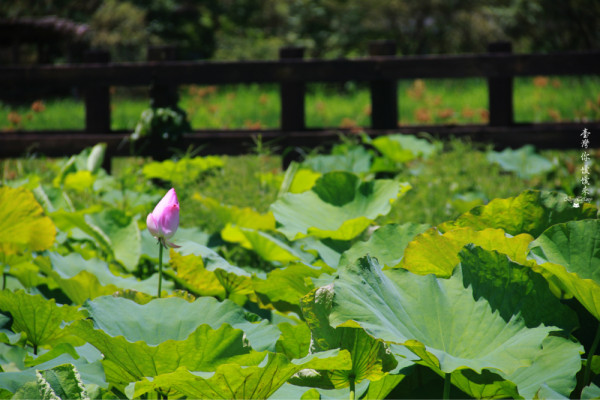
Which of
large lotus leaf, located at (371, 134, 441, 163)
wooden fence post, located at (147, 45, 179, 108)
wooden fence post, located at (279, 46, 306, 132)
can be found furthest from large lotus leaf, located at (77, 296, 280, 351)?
wooden fence post, located at (279, 46, 306, 132)

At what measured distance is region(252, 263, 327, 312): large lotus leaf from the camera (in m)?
1.02

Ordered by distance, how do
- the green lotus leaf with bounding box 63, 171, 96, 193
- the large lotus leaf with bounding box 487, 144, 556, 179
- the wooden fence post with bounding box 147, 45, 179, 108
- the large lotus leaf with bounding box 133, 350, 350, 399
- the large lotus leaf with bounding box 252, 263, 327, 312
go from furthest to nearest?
1. the wooden fence post with bounding box 147, 45, 179, 108
2. the large lotus leaf with bounding box 487, 144, 556, 179
3. the green lotus leaf with bounding box 63, 171, 96, 193
4. the large lotus leaf with bounding box 252, 263, 327, 312
5. the large lotus leaf with bounding box 133, 350, 350, 399

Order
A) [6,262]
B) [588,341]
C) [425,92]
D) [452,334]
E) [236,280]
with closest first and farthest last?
[452,334], [588,341], [236,280], [6,262], [425,92]

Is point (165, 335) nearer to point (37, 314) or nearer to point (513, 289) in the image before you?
point (37, 314)

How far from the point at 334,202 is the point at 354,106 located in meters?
6.79

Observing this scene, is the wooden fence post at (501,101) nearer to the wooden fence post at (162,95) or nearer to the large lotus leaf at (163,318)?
the wooden fence post at (162,95)

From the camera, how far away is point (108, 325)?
84 centimetres

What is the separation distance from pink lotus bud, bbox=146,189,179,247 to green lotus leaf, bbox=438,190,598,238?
1.25 ft

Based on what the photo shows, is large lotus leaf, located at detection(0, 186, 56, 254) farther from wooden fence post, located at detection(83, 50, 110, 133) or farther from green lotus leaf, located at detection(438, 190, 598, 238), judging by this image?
wooden fence post, located at detection(83, 50, 110, 133)

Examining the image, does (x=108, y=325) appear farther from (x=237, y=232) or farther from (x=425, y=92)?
(x=425, y=92)

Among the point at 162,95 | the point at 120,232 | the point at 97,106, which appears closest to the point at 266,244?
the point at 120,232

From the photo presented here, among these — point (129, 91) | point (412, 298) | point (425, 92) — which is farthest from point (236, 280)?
point (129, 91)

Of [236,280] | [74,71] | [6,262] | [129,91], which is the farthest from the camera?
[129,91]

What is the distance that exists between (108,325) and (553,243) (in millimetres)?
571
